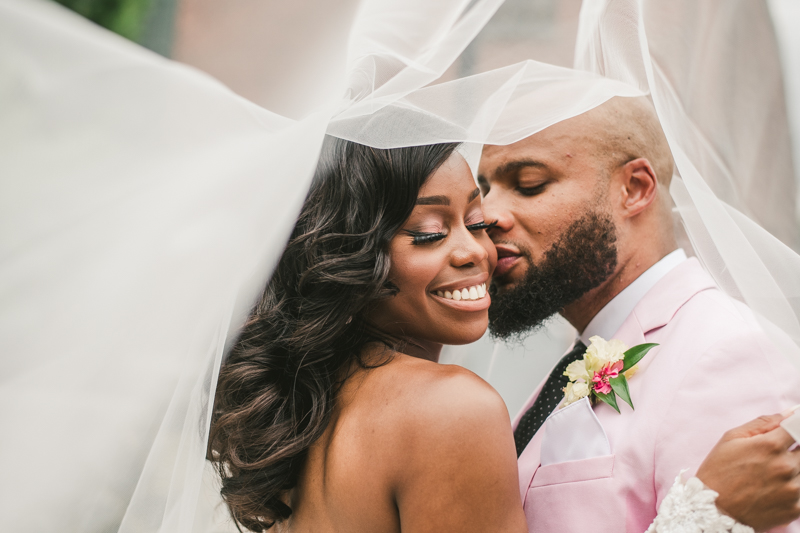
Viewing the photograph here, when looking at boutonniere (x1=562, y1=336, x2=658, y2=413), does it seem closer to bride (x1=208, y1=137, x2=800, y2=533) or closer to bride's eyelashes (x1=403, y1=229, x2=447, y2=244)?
bride (x1=208, y1=137, x2=800, y2=533)

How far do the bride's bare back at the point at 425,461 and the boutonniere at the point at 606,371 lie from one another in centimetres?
61

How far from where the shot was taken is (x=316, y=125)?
1.83 meters

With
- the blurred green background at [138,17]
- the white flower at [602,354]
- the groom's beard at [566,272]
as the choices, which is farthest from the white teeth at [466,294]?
the blurred green background at [138,17]

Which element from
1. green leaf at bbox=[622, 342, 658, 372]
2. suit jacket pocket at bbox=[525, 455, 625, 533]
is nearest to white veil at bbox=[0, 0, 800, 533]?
green leaf at bbox=[622, 342, 658, 372]

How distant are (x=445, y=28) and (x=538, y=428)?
1.60m

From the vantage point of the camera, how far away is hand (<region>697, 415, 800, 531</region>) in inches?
61.9

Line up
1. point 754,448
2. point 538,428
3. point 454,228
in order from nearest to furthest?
1. point 754,448
2. point 454,228
3. point 538,428

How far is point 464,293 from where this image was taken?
2082 mm

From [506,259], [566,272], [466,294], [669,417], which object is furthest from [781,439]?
[506,259]

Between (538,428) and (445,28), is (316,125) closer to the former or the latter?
(445,28)

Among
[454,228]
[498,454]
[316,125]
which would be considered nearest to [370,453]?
[498,454]

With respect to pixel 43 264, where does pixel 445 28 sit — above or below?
above

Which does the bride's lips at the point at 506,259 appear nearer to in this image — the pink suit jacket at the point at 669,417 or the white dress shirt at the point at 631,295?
the white dress shirt at the point at 631,295

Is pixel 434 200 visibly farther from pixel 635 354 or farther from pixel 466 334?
pixel 635 354
